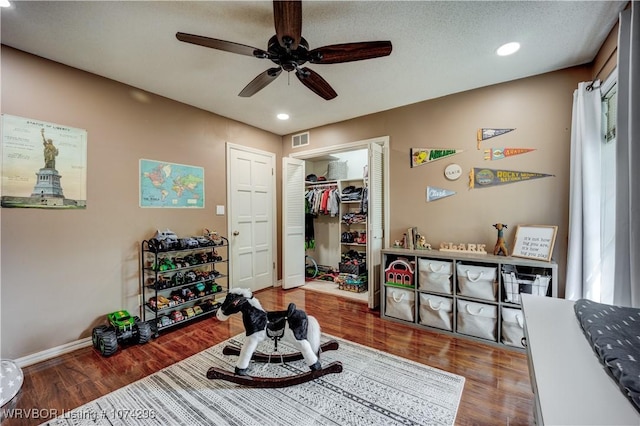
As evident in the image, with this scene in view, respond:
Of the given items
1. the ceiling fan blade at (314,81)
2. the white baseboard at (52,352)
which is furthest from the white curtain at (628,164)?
the white baseboard at (52,352)

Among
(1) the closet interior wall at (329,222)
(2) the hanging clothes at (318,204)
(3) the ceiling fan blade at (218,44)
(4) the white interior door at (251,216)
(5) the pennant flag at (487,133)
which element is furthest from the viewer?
(1) the closet interior wall at (329,222)

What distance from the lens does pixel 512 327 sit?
2.34m

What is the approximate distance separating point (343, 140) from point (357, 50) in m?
2.11

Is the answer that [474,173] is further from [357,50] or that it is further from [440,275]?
[357,50]

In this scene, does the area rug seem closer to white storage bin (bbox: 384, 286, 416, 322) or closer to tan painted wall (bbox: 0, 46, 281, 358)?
white storage bin (bbox: 384, 286, 416, 322)

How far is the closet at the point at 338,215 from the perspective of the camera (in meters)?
3.35

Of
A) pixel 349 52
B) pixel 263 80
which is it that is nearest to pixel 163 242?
pixel 263 80

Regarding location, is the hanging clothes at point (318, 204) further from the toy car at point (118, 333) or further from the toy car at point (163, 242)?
the toy car at point (118, 333)

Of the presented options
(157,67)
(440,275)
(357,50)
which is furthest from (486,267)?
(157,67)

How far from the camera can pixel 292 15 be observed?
1354mm

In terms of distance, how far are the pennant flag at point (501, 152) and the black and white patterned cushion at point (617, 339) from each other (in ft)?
6.41

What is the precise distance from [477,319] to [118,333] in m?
3.32

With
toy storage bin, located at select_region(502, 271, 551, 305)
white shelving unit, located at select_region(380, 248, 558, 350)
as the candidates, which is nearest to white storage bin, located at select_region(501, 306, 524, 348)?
white shelving unit, located at select_region(380, 248, 558, 350)

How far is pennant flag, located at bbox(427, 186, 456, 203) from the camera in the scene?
301cm
